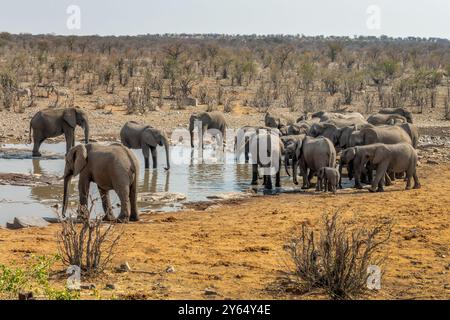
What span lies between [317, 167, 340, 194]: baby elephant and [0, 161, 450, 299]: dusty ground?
0.39 metres

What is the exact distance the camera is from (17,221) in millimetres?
10883

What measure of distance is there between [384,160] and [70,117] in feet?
28.3

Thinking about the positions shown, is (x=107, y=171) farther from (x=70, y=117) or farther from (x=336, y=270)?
(x=70, y=117)

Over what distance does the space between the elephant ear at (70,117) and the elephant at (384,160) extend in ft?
26.1

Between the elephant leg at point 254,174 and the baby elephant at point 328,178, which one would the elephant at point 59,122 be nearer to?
the elephant leg at point 254,174

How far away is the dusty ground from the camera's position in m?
7.50

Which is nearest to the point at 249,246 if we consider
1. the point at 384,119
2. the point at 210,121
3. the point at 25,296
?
the point at 25,296

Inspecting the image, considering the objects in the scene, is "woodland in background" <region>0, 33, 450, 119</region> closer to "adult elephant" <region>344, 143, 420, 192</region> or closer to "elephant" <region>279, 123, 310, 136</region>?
"elephant" <region>279, 123, 310, 136</region>

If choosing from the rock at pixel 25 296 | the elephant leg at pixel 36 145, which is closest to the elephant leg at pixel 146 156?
the elephant leg at pixel 36 145

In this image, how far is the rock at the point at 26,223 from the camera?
1084 cm

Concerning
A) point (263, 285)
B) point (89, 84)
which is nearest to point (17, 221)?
point (263, 285)

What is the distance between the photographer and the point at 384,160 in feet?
47.1

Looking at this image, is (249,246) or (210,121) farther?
(210,121)
